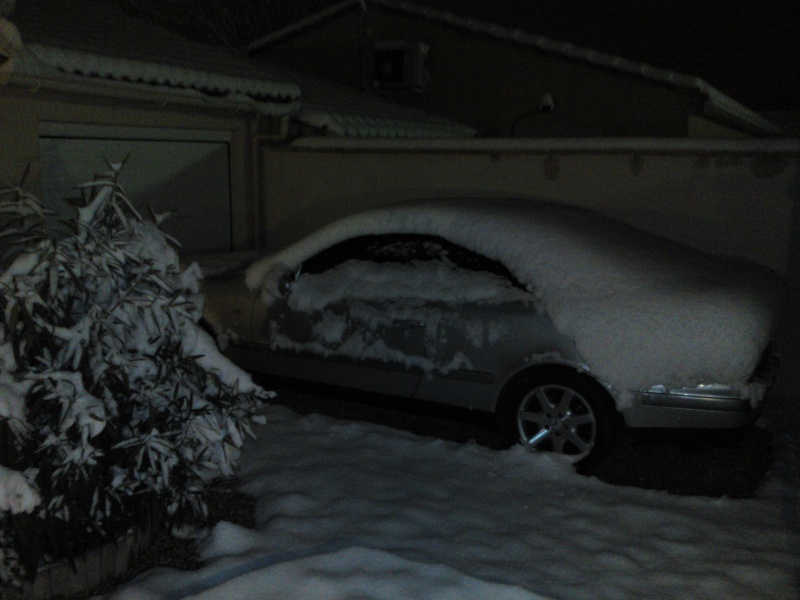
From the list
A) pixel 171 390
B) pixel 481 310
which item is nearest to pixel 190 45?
pixel 481 310

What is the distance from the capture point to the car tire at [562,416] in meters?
4.58

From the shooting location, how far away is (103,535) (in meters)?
3.36

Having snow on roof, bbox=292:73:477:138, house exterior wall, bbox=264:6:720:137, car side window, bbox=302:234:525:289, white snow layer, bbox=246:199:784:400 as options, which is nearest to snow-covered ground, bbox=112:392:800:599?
white snow layer, bbox=246:199:784:400

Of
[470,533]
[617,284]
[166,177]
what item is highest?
[166,177]

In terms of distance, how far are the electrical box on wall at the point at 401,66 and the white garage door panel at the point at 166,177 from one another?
15.0ft

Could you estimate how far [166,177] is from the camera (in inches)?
340

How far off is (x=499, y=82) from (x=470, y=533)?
10.0m

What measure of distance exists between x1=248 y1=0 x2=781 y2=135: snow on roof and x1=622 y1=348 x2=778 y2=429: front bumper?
7.43 metres

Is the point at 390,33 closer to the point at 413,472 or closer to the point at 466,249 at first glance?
the point at 466,249

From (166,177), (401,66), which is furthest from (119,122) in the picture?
(401,66)

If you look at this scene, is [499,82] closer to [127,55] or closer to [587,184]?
[587,184]

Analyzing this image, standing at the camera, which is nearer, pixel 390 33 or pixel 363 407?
pixel 363 407

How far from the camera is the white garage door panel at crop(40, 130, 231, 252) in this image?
24.4 feet

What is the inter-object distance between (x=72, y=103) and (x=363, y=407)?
4253mm
